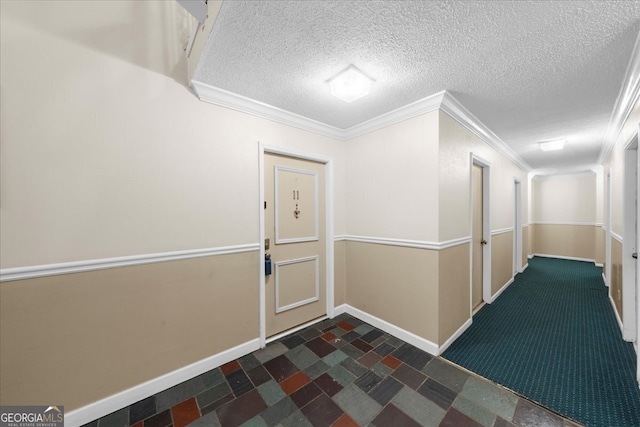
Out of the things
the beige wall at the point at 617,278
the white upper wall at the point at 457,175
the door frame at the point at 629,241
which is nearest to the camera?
the white upper wall at the point at 457,175

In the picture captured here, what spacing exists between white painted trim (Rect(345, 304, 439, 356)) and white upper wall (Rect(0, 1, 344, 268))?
5.61 ft

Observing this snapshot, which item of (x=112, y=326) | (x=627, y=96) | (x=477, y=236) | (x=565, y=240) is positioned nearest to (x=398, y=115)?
(x=627, y=96)

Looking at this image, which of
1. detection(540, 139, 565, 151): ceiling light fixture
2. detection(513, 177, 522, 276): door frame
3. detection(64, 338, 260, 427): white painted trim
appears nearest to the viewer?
detection(64, 338, 260, 427): white painted trim

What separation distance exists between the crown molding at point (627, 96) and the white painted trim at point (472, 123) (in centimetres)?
101

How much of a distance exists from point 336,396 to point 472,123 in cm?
300

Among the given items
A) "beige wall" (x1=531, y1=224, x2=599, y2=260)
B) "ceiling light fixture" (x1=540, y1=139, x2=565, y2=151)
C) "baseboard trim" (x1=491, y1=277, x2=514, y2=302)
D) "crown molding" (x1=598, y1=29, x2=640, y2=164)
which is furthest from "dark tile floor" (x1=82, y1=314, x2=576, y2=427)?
"beige wall" (x1=531, y1=224, x2=599, y2=260)

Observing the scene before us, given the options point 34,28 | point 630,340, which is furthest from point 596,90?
point 34,28

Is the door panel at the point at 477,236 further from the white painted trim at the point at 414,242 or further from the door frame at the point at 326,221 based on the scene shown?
the door frame at the point at 326,221

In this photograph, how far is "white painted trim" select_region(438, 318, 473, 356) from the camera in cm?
219

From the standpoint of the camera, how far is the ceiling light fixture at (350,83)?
172 centimetres

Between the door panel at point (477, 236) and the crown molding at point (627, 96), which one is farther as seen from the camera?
the door panel at point (477, 236)

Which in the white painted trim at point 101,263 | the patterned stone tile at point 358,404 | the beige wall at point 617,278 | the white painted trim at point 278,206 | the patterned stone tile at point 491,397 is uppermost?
the white painted trim at point 278,206

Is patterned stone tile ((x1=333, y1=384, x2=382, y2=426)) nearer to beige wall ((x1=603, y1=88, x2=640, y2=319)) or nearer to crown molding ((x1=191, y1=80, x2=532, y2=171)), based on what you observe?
crown molding ((x1=191, y1=80, x2=532, y2=171))

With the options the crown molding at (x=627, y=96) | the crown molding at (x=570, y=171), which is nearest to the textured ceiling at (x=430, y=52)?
the crown molding at (x=627, y=96)
